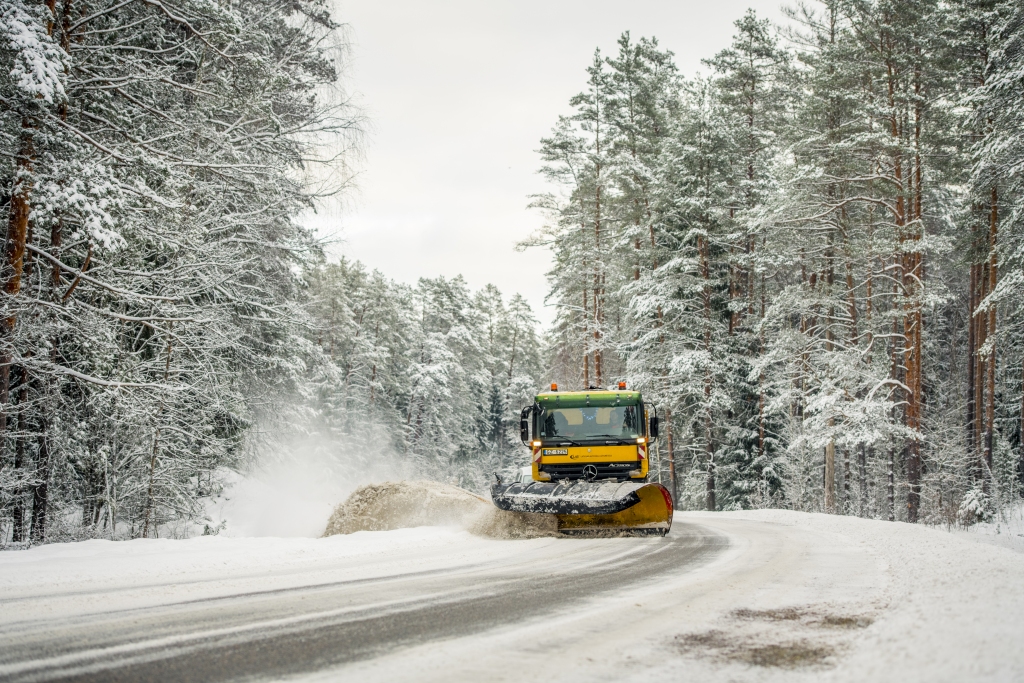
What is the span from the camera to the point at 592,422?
12750mm

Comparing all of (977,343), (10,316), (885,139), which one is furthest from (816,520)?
(977,343)

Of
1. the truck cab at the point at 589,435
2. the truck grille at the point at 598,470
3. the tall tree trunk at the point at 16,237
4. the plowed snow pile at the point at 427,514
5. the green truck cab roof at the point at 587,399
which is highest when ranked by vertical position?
the tall tree trunk at the point at 16,237

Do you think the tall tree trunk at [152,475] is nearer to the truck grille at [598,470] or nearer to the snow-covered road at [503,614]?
the snow-covered road at [503,614]

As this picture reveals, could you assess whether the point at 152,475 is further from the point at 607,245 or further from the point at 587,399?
the point at 607,245

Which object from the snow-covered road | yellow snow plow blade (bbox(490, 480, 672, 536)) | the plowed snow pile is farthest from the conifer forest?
yellow snow plow blade (bbox(490, 480, 672, 536))

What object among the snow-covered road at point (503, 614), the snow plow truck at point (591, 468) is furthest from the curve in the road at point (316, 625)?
the snow plow truck at point (591, 468)

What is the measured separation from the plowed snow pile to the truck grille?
131 cm

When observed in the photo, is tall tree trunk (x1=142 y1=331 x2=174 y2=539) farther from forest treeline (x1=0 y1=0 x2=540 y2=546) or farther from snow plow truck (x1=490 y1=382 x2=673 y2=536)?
snow plow truck (x1=490 y1=382 x2=673 y2=536)

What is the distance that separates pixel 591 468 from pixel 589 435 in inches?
27.2

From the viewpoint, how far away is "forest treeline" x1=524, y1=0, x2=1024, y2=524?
19.4m

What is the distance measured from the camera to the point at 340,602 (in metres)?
4.93

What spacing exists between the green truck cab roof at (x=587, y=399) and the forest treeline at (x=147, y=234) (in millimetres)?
5720

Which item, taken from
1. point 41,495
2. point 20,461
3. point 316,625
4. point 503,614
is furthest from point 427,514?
point 316,625

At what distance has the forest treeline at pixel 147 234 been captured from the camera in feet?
30.9
